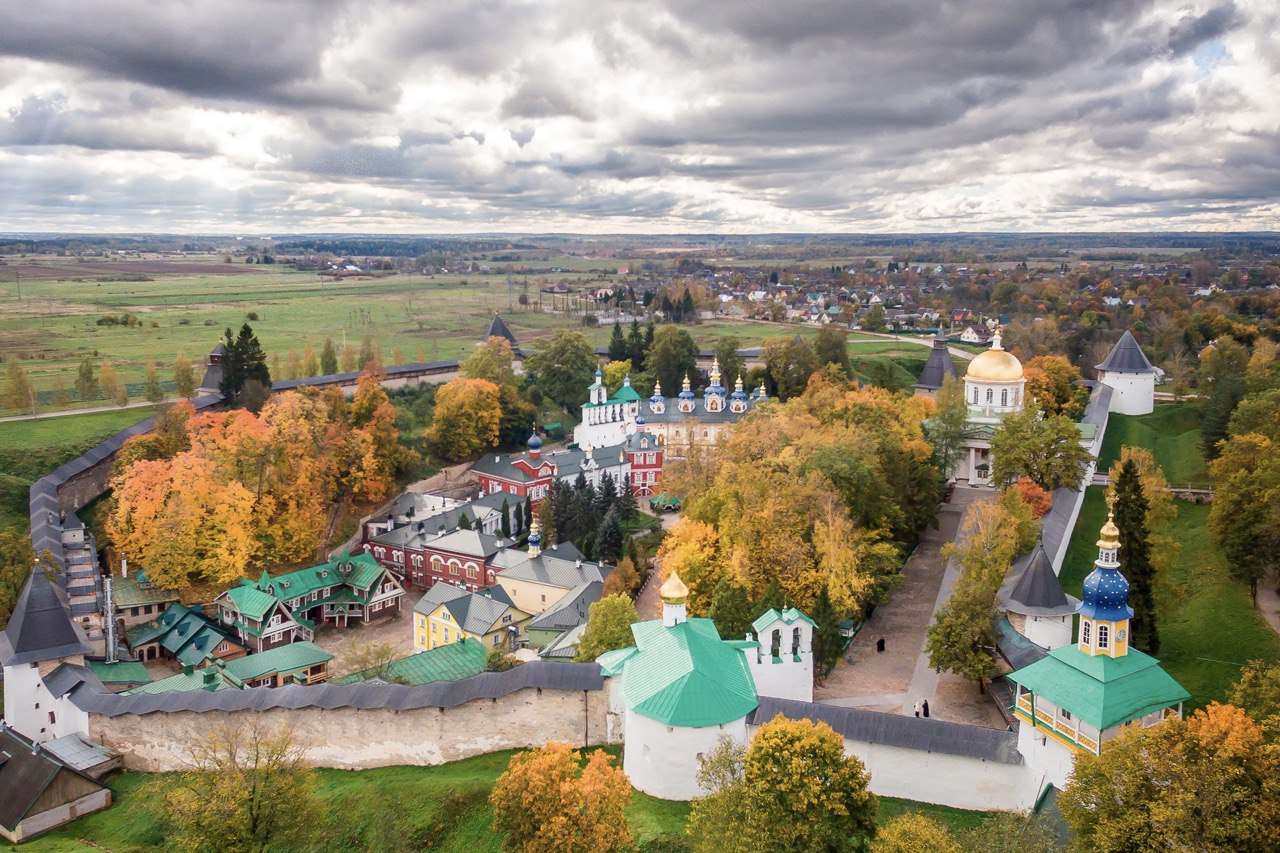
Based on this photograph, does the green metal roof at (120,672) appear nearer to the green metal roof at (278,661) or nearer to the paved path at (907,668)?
the green metal roof at (278,661)

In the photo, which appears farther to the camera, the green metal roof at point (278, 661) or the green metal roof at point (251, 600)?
the green metal roof at point (251, 600)

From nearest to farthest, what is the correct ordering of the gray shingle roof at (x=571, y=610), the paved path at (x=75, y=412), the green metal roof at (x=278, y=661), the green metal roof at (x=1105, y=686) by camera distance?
the green metal roof at (x=1105, y=686), the green metal roof at (x=278, y=661), the gray shingle roof at (x=571, y=610), the paved path at (x=75, y=412)

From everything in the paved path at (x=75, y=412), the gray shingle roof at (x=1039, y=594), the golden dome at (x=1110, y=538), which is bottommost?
the gray shingle roof at (x=1039, y=594)

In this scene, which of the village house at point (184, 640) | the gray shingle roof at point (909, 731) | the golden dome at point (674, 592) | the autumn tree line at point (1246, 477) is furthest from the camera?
the village house at point (184, 640)

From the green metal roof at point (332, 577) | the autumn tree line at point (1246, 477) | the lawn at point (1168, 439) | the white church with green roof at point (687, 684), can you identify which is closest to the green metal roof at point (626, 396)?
the green metal roof at point (332, 577)

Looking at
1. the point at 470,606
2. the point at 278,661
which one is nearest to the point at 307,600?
the point at 278,661

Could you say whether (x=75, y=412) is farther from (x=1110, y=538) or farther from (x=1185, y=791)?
(x=1185, y=791)

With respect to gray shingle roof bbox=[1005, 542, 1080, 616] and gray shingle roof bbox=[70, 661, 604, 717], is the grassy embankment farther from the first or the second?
gray shingle roof bbox=[70, 661, 604, 717]

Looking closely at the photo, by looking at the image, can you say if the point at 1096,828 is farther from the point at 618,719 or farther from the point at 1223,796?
the point at 618,719

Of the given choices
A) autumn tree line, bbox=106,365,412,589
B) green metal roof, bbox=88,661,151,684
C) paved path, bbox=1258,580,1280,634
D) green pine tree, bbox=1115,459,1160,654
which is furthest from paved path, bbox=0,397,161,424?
paved path, bbox=1258,580,1280,634
